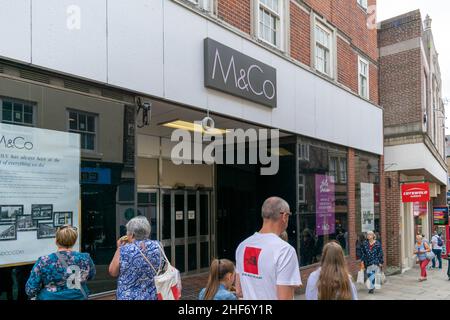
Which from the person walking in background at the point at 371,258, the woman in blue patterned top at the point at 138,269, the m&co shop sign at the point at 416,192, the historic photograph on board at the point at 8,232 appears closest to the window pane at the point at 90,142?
the historic photograph on board at the point at 8,232

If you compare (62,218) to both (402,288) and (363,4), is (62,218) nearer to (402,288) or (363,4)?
(402,288)

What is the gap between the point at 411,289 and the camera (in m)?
12.5

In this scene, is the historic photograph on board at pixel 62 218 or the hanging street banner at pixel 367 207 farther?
the hanging street banner at pixel 367 207

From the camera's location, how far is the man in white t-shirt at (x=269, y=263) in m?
3.52

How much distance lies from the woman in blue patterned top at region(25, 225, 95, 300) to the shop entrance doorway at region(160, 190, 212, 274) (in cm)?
655

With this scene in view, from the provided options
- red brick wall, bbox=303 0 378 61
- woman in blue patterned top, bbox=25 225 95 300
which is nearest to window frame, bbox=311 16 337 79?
red brick wall, bbox=303 0 378 61

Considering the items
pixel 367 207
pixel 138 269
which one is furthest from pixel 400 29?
pixel 138 269

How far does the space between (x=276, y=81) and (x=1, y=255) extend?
21.7 ft

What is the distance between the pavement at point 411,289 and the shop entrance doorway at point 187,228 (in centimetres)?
303

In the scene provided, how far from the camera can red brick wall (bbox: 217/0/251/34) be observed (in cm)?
813

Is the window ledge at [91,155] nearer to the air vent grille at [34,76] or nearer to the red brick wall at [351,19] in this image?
the air vent grille at [34,76]

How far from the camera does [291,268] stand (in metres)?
3.53

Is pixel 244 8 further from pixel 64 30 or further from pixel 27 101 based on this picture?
pixel 27 101

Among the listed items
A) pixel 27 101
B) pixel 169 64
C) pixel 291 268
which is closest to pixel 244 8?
pixel 169 64
